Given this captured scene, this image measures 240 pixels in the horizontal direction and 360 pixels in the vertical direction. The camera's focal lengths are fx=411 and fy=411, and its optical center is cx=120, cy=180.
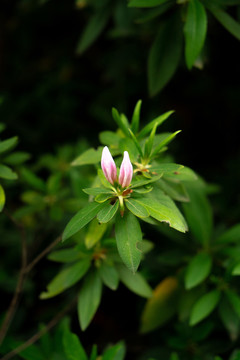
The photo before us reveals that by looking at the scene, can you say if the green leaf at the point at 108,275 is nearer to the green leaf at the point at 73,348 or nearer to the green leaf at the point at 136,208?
the green leaf at the point at 73,348

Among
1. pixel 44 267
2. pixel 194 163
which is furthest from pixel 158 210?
pixel 194 163

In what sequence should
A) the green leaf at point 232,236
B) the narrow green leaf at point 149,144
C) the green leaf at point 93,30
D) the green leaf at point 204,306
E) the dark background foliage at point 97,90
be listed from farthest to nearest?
1. the dark background foliage at point 97,90
2. the green leaf at point 93,30
3. the green leaf at point 232,236
4. the green leaf at point 204,306
5. the narrow green leaf at point 149,144

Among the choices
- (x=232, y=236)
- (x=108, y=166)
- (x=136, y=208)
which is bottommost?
(x=232, y=236)

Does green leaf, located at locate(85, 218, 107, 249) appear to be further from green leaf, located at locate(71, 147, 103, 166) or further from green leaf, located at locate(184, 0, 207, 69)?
green leaf, located at locate(184, 0, 207, 69)

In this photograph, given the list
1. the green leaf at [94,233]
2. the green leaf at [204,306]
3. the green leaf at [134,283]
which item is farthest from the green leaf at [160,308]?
the green leaf at [94,233]

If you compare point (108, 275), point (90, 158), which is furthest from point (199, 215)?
point (90, 158)

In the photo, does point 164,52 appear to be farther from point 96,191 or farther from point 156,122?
point 96,191

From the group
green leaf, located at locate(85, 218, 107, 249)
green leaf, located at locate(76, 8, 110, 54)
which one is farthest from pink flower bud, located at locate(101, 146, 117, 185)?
green leaf, located at locate(76, 8, 110, 54)

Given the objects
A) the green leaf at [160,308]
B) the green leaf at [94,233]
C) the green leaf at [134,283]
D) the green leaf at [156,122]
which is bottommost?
the green leaf at [160,308]
